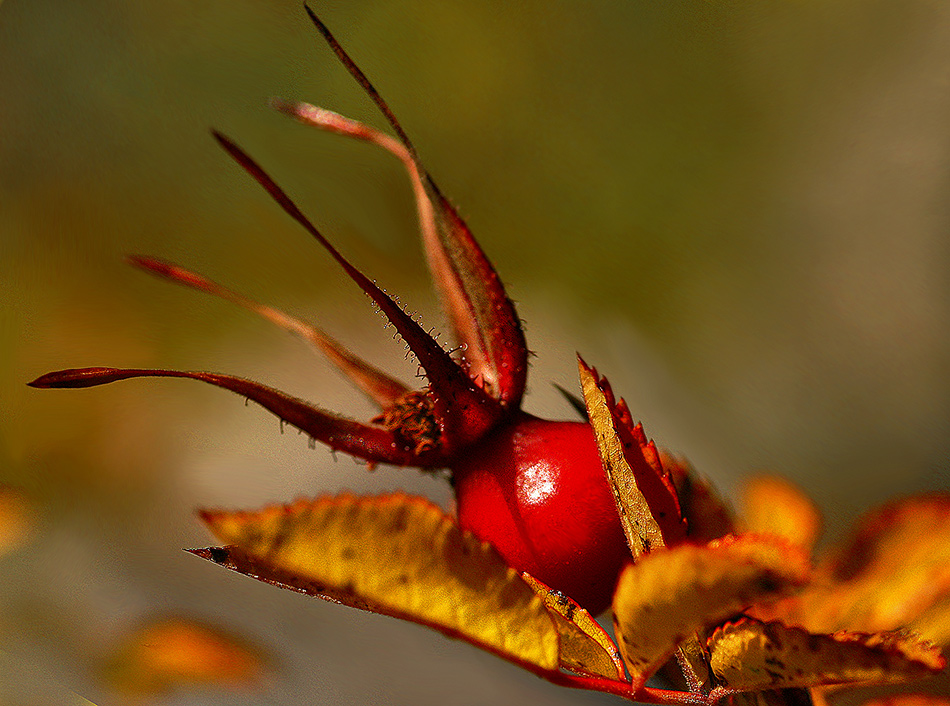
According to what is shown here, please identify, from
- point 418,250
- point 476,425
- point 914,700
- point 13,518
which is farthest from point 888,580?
point 13,518

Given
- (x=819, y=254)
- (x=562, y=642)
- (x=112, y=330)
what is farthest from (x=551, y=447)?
(x=112, y=330)

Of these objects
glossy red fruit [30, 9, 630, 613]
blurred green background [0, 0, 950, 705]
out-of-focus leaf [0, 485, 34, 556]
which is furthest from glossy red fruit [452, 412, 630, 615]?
out-of-focus leaf [0, 485, 34, 556]

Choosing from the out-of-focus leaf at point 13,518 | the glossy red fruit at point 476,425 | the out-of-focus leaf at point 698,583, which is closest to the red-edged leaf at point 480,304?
the glossy red fruit at point 476,425

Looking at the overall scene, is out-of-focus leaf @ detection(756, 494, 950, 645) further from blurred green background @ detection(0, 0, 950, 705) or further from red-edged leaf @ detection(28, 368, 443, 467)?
red-edged leaf @ detection(28, 368, 443, 467)

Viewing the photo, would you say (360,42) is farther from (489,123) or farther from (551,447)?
(551,447)

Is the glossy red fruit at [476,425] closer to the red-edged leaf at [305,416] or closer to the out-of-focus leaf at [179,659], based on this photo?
the red-edged leaf at [305,416]
